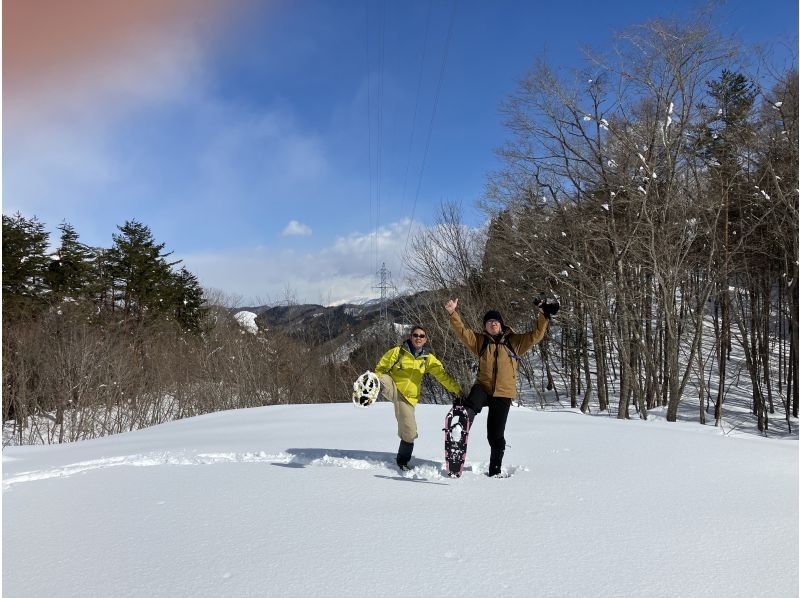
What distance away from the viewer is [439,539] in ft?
10.1

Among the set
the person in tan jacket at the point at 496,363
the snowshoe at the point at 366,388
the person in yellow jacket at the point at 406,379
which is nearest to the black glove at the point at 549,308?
the person in tan jacket at the point at 496,363

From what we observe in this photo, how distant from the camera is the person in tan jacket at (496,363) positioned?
15.9 ft

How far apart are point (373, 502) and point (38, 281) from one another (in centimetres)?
3171

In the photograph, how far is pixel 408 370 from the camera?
5.25 m

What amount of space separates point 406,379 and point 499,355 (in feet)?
3.41

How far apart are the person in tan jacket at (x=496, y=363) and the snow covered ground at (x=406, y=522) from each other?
0.60 metres

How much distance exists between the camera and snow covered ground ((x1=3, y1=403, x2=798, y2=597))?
254cm

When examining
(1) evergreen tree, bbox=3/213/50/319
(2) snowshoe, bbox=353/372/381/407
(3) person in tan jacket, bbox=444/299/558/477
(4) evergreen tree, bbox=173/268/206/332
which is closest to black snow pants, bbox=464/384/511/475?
(3) person in tan jacket, bbox=444/299/558/477

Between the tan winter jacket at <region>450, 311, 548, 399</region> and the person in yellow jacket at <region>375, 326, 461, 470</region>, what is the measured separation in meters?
0.39

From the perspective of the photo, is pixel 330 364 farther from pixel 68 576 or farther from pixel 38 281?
pixel 68 576

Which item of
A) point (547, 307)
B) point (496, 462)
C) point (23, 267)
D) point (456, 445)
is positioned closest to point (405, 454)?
point (456, 445)

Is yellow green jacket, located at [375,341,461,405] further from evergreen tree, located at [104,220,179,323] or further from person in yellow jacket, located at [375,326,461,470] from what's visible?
evergreen tree, located at [104,220,179,323]

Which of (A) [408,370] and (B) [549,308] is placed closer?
(B) [549,308]

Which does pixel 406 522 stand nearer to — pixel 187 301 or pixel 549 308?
pixel 549 308
